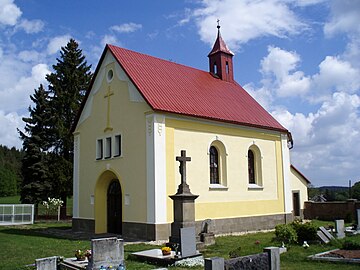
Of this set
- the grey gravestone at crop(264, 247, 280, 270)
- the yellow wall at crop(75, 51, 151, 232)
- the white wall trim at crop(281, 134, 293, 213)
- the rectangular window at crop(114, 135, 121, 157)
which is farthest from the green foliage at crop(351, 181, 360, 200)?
the grey gravestone at crop(264, 247, 280, 270)

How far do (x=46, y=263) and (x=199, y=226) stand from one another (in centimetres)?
958

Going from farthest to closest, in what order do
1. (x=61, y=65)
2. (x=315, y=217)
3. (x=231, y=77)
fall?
(x=61, y=65), (x=315, y=217), (x=231, y=77)

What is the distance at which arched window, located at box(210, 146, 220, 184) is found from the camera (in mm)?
19875

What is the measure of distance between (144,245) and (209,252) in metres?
3.12

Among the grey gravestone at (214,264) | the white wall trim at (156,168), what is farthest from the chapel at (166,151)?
the grey gravestone at (214,264)

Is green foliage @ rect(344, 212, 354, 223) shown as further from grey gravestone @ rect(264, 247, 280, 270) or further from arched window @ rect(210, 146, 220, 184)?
grey gravestone @ rect(264, 247, 280, 270)

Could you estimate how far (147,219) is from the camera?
55.4ft

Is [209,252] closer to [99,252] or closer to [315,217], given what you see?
[99,252]

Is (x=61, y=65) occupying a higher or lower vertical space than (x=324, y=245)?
higher

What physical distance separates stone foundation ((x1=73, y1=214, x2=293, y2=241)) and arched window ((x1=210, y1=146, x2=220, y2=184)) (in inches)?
80.3

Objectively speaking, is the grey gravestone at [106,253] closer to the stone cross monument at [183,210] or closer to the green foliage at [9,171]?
the stone cross monument at [183,210]

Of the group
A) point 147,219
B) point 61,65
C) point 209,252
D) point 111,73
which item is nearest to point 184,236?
point 209,252

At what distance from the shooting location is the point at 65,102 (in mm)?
34500

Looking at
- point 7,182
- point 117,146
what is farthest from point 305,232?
point 7,182
